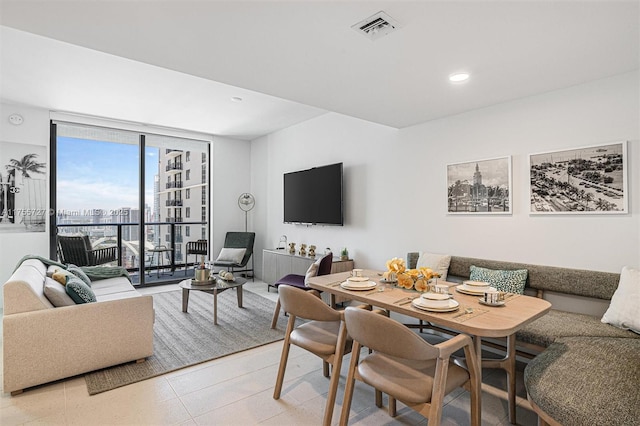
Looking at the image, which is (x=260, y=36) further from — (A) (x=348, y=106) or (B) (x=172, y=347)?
(B) (x=172, y=347)

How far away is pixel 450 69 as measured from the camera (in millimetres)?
2510

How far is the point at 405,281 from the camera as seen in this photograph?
238cm

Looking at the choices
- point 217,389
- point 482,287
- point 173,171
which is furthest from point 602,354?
point 173,171

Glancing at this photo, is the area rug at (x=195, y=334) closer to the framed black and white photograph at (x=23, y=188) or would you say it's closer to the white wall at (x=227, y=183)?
the white wall at (x=227, y=183)

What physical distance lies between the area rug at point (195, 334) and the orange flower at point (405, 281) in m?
1.69

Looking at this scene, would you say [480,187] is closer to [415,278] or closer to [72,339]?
[415,278]

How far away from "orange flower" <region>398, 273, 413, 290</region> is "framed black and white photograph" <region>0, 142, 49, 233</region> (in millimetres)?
5282

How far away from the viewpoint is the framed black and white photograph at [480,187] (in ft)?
10.6

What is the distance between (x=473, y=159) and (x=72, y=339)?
12.9ft

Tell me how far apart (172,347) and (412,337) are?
8.56 feet

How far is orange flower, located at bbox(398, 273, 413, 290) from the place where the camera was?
2.38m

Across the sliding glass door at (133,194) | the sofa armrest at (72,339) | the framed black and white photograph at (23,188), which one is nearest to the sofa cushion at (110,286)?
the sofa armrest at (72,339)

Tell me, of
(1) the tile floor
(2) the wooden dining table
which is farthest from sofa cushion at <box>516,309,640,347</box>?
(1) the tile floor

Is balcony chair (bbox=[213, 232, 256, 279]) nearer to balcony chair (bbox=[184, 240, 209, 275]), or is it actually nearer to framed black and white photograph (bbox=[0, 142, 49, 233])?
balcony chair (bbox=[184, 240, 209, 275])
